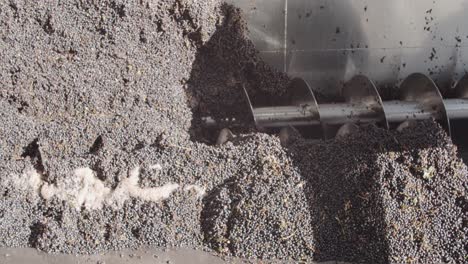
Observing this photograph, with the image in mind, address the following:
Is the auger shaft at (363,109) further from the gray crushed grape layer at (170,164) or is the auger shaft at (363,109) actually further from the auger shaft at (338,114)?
the gray crushed grape layer at (170,164)

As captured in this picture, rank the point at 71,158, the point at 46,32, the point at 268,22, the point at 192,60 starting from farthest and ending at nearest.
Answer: the point at 268,22 < the point at 192,60 < the point at 46,32 < the point at 71,158

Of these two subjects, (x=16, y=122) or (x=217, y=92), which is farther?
(x=217, y=92)

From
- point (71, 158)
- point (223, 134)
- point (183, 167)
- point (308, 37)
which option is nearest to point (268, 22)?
point (308, 37)

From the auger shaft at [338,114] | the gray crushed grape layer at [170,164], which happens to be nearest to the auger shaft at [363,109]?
the auger shaft at [338,114]

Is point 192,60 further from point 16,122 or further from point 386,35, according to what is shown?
point 386,35

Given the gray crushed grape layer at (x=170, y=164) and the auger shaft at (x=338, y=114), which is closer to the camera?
the gray crushed grape layer at (x=170, y=164)

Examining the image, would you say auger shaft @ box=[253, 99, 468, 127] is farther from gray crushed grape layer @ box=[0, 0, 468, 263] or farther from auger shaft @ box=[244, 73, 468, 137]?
gray crushed grape layer @ box=[0, 0, 468, 263]

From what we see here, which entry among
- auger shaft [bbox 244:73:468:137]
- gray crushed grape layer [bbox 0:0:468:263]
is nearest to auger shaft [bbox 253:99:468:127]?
auger shaft [bbox 244:73:468:137]

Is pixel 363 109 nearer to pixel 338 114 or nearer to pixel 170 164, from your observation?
pixel 338 114
